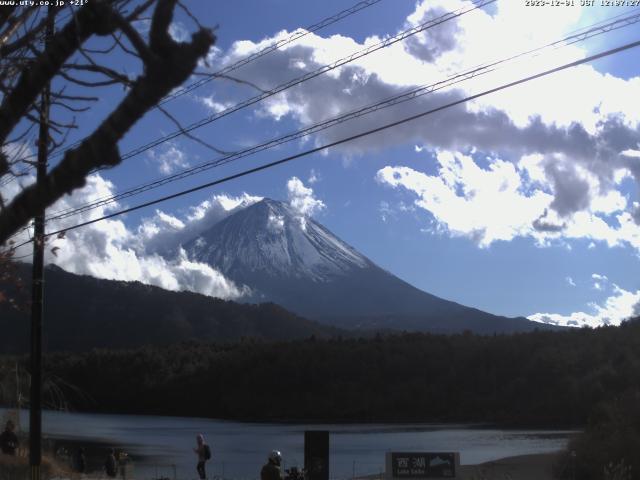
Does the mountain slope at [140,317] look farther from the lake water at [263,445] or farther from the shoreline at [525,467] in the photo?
the shoreline at [525,467]

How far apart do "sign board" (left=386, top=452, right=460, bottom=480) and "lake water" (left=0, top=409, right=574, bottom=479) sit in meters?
14.5

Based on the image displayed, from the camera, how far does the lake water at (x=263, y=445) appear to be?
120ft

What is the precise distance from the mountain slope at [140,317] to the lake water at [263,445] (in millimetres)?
70402

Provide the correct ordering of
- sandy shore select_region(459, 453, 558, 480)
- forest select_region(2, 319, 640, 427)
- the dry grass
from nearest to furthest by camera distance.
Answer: the dry grass < sandy shore select_region(459, 453, 558, 480) < forest select_region(2, 319, 640, 427)

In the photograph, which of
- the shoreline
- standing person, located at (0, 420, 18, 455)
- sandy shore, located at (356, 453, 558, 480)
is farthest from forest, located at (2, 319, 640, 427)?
standing person, located at (0, 420, 18, 455)

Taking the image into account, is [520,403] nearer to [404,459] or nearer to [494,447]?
[494,447]

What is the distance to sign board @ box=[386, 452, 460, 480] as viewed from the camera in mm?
16016

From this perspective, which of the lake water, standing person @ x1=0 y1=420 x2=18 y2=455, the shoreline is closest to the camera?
standing person @ x1=0 y1=420 x2=18 y2=455

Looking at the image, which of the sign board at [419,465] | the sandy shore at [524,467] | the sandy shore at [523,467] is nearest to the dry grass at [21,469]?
the sign board at [419,465]

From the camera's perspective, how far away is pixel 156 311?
156000 mm

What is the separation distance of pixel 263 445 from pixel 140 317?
4047 inches

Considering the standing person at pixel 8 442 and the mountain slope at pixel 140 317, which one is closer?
the standing person at pixel 8 442

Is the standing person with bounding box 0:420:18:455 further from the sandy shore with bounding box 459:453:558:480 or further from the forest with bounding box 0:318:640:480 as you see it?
the forest with bounding box 0:318:640:480

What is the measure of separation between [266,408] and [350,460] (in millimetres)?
58838
